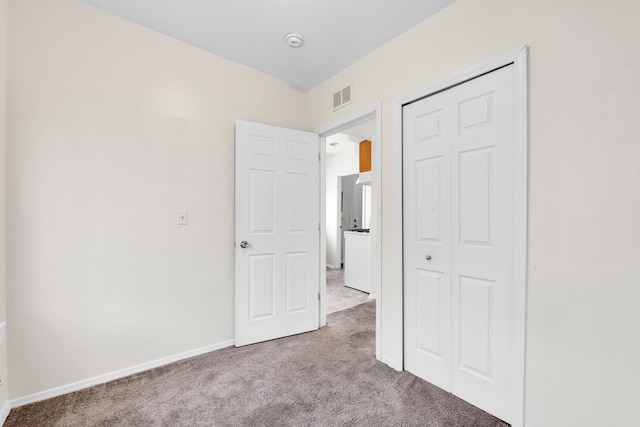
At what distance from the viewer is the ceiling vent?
261 cm

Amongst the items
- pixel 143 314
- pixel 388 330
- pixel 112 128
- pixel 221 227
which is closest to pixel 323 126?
pixel 221 227

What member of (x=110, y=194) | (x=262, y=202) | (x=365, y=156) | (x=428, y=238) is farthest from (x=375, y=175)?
(x=365, y=156)

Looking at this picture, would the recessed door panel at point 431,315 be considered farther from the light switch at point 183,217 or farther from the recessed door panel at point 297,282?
the light switch at point 183,217

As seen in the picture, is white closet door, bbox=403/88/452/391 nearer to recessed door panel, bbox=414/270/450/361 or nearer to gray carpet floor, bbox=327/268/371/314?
recessed door panel, bbox=414/270/450/361

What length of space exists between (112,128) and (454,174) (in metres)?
2.41

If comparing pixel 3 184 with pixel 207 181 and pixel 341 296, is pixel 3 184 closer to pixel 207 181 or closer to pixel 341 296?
pixel 207 181

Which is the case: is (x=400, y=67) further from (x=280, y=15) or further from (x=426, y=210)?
(x=426, y=210)

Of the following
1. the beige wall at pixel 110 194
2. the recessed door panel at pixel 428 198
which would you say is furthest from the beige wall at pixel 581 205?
the beige wall at pixel 110 194

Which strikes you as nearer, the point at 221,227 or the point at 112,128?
the point at 112,128

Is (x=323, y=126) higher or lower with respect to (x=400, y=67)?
lower

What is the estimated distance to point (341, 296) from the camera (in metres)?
4.25

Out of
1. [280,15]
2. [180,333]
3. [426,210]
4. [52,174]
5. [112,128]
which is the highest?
[280,15]

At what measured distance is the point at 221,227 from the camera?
2.57 metres

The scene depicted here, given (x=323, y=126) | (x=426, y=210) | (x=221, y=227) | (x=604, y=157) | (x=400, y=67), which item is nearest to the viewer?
(x=604, y=157)
